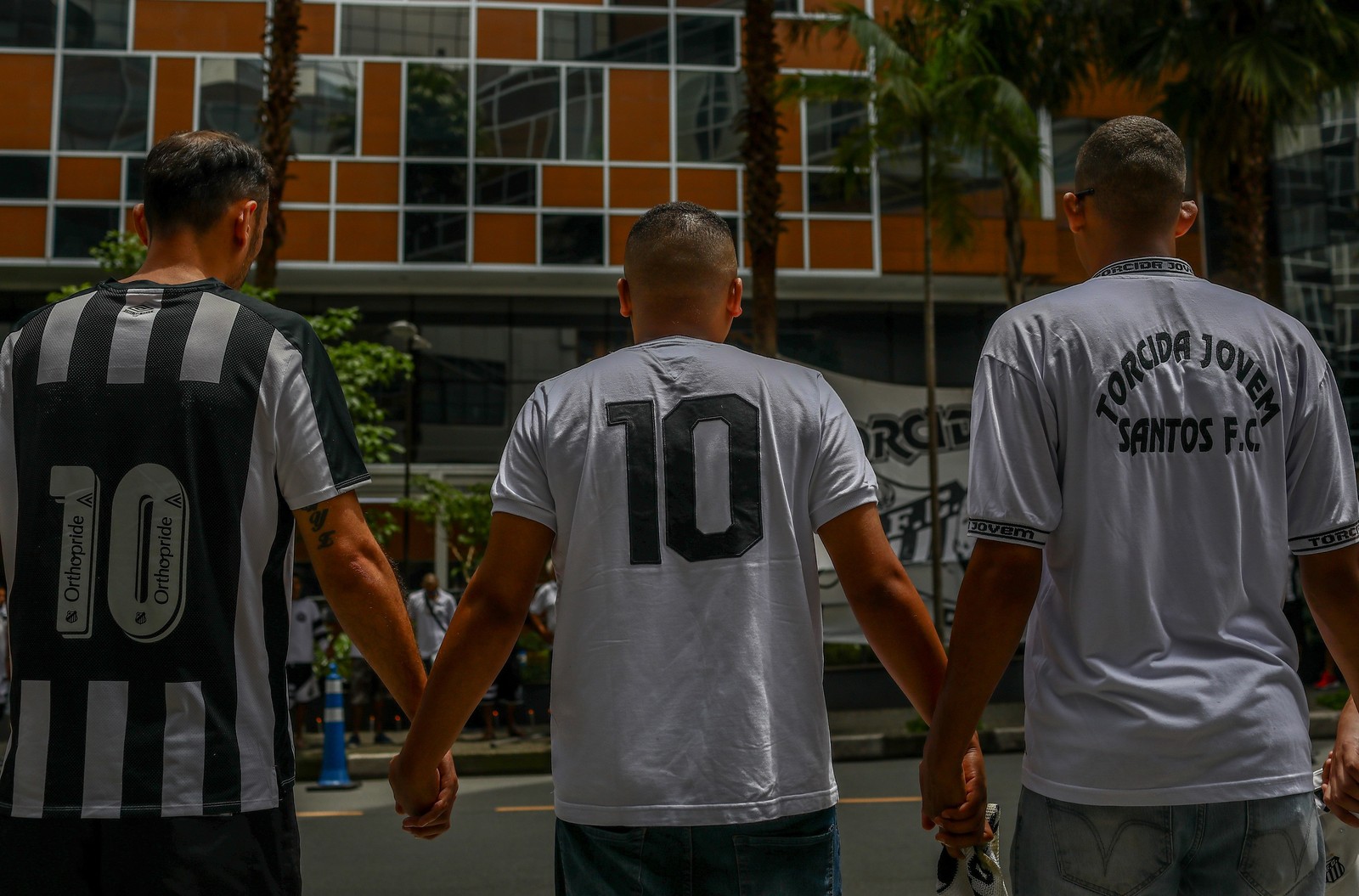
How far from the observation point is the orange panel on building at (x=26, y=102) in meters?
24.1

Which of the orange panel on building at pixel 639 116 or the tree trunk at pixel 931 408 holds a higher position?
the orange panel on building at pixel 639 116

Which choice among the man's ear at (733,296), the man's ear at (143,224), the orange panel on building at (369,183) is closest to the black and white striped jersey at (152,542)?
the man's ear at (143,224)

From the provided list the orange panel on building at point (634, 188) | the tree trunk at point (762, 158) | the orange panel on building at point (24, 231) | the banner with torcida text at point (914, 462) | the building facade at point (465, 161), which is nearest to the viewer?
the tree trunk at point (762, 158)

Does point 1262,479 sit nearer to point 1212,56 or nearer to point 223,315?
point 223,315

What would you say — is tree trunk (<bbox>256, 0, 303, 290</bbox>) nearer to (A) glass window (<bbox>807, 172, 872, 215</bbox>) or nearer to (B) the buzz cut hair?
(A) glass window (<bbox>807, 172, 872, 215</bbox>)

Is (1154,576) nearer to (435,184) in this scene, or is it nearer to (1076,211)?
(1076,211)

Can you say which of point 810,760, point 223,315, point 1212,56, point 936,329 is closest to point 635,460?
point 810,760

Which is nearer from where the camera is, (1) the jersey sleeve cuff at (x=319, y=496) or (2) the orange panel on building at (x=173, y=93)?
(1) the jersey sleeve cuff at (x=319, y=496)

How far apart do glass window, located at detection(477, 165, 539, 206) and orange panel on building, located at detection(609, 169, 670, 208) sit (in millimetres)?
1433

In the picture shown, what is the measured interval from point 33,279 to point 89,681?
24.7 metres

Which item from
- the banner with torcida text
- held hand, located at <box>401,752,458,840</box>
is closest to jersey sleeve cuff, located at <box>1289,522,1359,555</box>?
held hand, located at <box>401,752,458,840</box>

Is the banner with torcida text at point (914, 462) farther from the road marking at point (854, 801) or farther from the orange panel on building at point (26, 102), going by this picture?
the orange panel on building at point (26, 102)

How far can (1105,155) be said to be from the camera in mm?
2832

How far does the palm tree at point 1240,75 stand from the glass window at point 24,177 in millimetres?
18401
